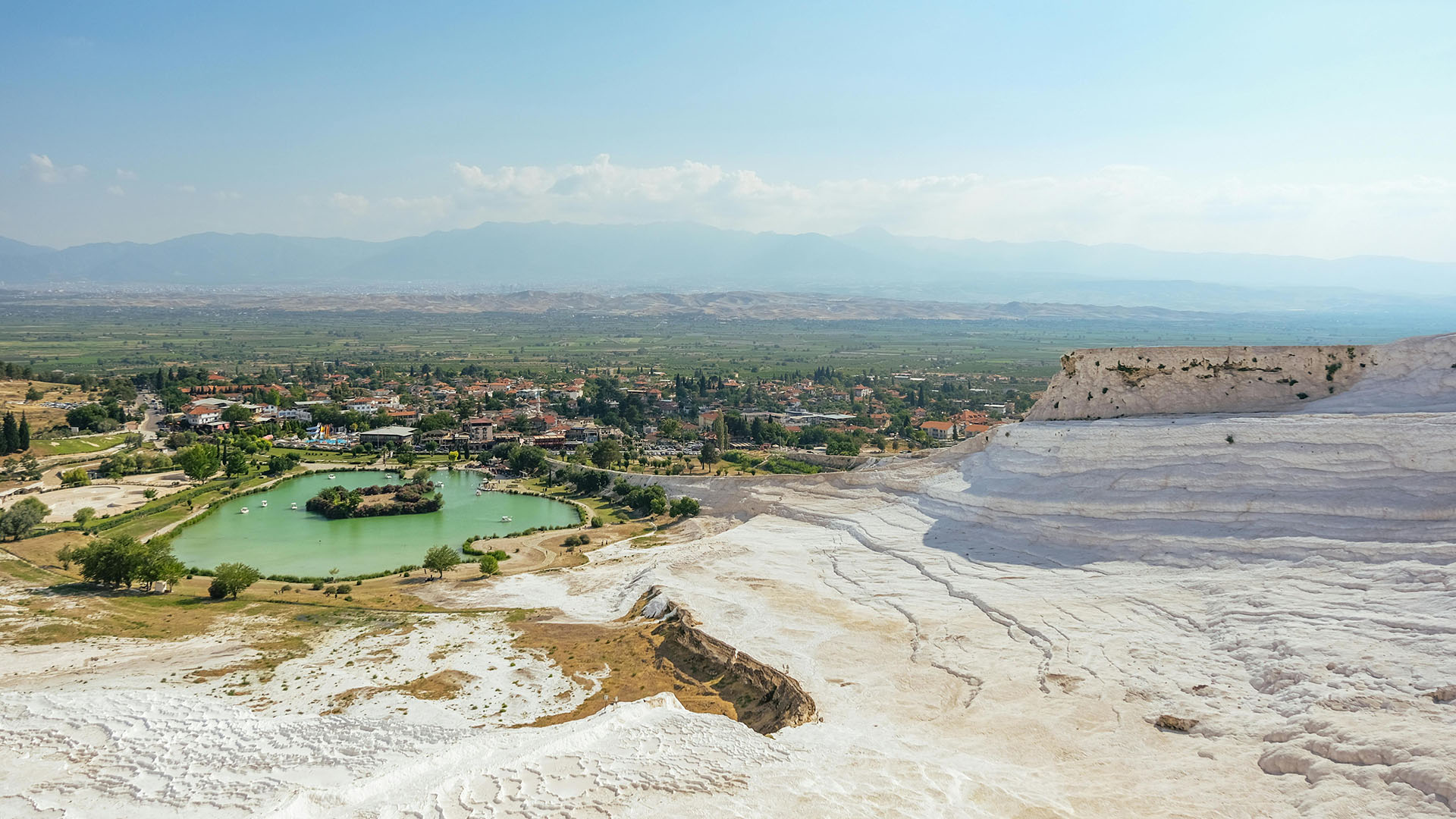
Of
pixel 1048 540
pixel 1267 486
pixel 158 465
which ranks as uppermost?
pixel 1267 486

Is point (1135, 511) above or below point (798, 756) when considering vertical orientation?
above

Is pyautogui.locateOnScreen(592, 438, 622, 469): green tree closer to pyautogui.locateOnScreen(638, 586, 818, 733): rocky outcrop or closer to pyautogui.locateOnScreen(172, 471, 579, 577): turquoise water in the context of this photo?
pyautogui.locateOnScreen(172, 471, 579, 577): turquoise water

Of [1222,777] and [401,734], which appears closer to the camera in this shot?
[1222,777]

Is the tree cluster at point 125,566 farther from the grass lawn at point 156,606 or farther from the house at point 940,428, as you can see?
the house at point 940,428

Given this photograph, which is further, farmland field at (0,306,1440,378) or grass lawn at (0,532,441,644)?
farmland field at (0,306,1440,378)

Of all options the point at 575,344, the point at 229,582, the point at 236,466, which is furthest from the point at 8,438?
the point at 575,344

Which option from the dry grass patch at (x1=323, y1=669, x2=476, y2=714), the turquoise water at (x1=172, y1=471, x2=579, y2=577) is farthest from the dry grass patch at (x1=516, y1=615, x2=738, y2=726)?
the turquoise water at (x1=172, y1=471, x2=579, y2=577)

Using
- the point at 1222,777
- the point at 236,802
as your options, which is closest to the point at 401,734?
the point at 236,802

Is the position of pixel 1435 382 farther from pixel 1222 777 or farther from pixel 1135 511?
pixel 1222 777
